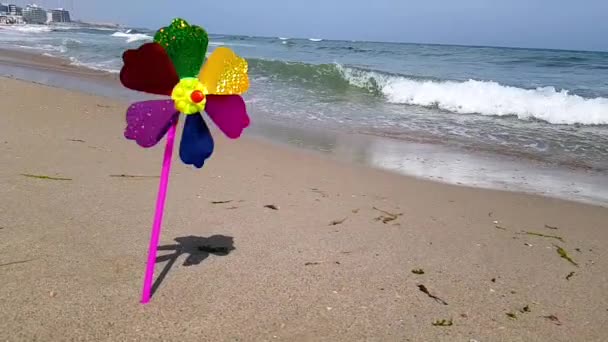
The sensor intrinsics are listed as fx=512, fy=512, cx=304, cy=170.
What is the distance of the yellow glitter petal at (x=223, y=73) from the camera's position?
7.37ft

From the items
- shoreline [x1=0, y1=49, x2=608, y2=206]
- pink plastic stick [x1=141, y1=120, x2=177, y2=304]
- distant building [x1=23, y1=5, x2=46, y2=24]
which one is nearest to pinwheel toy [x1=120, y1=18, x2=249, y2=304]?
pink plastic stick [x1=141, y1=120, x2=177, y2=304]

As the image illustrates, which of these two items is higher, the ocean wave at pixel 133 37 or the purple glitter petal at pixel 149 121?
the ocean wave at pixel 133 37

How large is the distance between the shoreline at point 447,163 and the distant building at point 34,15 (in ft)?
345

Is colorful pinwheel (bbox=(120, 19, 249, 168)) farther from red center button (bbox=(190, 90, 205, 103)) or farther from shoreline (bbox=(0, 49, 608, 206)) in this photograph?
shoreline (bbox=(0, 49, 608, 206))

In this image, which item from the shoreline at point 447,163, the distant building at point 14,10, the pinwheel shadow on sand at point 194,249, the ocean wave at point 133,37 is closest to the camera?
the pinwheel shadow on sand at point 194,249

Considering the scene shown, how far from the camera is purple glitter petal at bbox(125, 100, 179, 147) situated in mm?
2225

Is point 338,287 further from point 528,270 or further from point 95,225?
point 95,225

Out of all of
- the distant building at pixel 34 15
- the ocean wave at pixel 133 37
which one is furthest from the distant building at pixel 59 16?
the ocean wave at pixel 133 37

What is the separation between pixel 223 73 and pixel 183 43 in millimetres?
210

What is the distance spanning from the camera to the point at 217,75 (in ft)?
7.41

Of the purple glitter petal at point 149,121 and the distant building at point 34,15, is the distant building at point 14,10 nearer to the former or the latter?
the distant building at point 34,15

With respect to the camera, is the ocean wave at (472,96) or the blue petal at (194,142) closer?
the blue petal at (194,142)

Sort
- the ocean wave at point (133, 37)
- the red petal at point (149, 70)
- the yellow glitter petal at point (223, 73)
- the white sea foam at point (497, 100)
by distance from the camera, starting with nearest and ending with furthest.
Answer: the red petal at point (149, 70) → the yellow glitter petal at point (223, 73) → the white sea foam at point (497, 100) → the ocean wave at point (133, 37)

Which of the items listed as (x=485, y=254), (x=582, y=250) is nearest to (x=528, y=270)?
(x=485, y=254)
